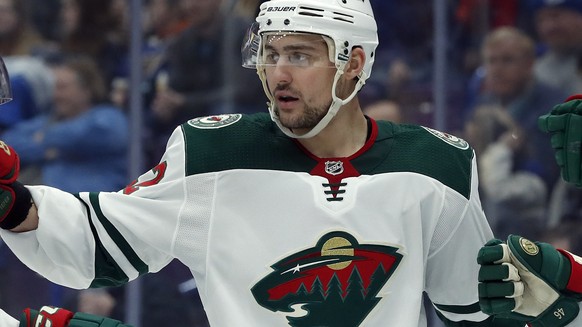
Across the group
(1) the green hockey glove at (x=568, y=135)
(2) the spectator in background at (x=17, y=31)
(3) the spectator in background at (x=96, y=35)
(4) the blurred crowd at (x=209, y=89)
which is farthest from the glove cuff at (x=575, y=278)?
(2) the spectator in background at (x=17, y=31)

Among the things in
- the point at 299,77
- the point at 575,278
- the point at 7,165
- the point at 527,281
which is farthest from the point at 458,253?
the point at 7,165

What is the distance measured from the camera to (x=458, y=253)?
318cm

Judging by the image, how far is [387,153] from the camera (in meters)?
3.17

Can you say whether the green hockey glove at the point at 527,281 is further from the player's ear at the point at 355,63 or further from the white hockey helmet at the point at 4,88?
the white hockey helmet at the point at 4,88

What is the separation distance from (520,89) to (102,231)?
2720mm

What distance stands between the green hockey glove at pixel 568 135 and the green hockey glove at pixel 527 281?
0.70ft

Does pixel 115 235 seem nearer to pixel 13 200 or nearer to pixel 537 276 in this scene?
pixel 13 200

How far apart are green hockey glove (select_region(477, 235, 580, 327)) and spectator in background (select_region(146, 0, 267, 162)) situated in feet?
8.23

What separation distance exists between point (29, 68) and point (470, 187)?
2.66 metres

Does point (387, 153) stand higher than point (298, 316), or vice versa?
point (387, 153)

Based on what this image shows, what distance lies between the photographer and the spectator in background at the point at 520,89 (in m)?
5.26

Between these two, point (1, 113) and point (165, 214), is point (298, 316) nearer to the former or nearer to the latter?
point (165, 214)

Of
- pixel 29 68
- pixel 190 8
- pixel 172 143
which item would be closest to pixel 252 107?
pixel 190 8

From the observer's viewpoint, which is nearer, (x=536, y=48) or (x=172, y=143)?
(x=172, y=143)
